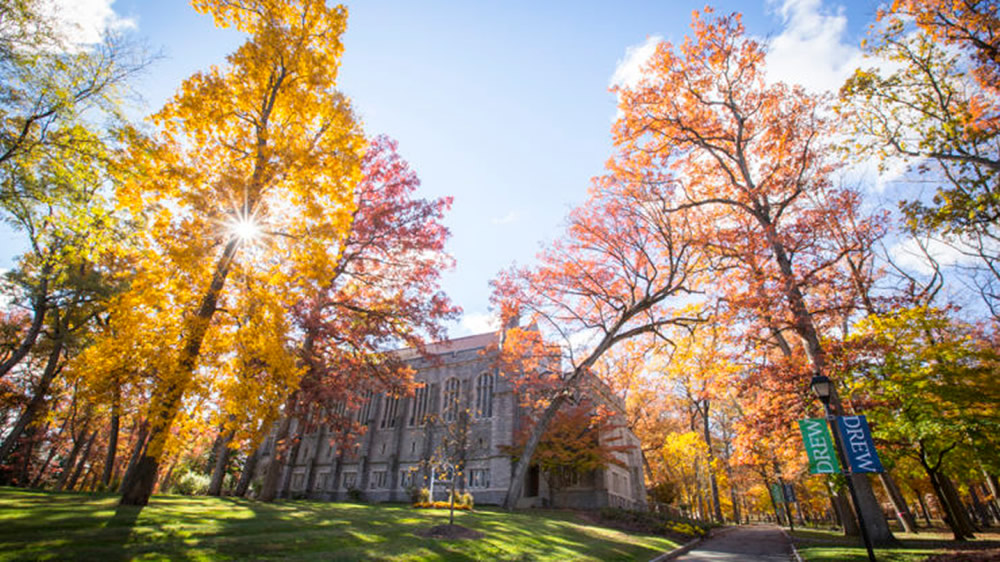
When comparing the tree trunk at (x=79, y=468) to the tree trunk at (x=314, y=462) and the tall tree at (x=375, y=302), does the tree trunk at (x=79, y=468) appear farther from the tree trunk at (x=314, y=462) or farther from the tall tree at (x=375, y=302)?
the tall tree at (x=375, y=302)

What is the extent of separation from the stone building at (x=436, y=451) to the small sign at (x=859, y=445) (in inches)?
650

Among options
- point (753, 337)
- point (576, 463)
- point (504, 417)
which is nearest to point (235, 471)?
point (504, 417)

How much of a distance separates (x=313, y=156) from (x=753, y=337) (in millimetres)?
14250

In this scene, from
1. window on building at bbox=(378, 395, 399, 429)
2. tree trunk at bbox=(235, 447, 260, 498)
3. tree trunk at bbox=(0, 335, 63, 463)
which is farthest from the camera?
window on building at bbox=(378, 395, 399, 429)

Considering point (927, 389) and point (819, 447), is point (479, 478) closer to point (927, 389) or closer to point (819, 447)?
point (819, 447)

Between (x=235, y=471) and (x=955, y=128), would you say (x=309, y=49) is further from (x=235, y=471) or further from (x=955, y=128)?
(x=235, y=471)

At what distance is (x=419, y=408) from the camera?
30.8 meters

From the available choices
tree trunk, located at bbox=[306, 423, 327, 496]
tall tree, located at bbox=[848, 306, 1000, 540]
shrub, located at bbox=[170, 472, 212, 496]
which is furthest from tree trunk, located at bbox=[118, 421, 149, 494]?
tree trunk, located at bbox=[306, 423, 327, 496]

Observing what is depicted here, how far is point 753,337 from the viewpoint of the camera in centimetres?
1382

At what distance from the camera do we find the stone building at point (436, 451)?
82.5 feet

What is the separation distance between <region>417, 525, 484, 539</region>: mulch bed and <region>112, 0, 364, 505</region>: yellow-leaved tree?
5082 mm

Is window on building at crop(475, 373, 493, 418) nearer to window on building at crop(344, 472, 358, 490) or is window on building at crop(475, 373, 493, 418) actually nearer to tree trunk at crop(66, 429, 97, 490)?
window on building at crop(344, 472, 358, 490)

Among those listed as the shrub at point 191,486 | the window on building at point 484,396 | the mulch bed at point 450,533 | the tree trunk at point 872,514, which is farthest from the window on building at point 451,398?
the tree trunk at point 872,514

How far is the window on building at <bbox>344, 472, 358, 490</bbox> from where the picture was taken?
98.6 feet
